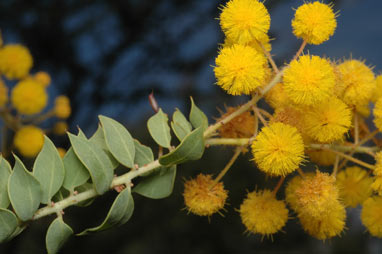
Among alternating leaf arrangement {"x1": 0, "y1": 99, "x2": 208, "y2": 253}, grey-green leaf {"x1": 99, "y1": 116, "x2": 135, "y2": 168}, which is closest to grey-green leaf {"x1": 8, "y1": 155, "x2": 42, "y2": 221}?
alternating leaf arrangement {"x1": 0, "y1": 99, "x2": 208, "y2": 253}

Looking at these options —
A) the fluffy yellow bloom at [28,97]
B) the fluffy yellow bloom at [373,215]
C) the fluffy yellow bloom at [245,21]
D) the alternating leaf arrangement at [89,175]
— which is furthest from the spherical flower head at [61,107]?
the fluffy yellow bloom at [373,215]

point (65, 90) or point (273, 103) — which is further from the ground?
point (273, 103)

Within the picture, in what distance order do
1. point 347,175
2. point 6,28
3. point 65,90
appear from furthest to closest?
Answer: point 65,90 → point 6,28 → point 347,175

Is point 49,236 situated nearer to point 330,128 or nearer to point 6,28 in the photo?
point 330,128

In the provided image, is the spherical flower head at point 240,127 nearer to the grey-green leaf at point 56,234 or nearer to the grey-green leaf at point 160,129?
the grey-green leaf at point 160,129

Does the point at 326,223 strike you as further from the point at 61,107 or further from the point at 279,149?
the point at 61,107

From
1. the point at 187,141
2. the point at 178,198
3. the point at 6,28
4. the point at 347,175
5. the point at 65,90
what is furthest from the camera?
the point at 178,198

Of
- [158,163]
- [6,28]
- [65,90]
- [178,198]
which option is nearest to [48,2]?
[6,28]
